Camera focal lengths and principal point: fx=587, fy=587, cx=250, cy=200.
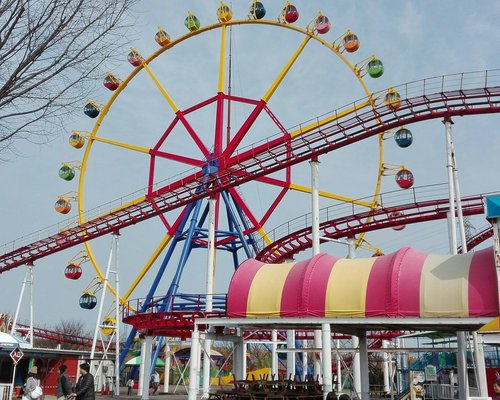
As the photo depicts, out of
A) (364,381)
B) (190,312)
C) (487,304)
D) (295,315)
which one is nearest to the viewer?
(487,304)

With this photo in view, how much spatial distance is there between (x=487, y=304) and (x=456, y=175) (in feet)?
21.3

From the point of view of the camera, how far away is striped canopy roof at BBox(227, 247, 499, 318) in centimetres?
1209

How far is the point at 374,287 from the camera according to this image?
1332 cm

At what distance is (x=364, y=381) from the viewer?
15.8m

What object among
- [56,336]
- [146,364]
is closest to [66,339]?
[56,336]

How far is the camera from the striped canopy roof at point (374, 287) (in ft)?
39.7

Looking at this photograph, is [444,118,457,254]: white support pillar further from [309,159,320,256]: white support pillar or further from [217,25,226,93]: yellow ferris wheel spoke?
[217,25,226,93]: yellow ferris wheel spoke

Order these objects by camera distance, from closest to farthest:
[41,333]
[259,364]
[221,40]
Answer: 1. [221,40]
2. [41,333]
3. [259,364]

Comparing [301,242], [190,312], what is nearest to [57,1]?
[190,312]

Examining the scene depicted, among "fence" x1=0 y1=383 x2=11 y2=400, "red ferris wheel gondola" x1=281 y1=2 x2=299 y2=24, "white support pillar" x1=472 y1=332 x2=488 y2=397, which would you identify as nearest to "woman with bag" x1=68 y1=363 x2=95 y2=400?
"white support pillar" x1=472 y1=332 x2=488 y2=397

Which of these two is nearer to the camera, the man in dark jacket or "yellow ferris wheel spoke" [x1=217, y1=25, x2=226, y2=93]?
the man in dark jacket

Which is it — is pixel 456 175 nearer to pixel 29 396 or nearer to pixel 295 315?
pixel 295 315

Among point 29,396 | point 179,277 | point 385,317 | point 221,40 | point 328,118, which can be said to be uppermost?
point 221,40

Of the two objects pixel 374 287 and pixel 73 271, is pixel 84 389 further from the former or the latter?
pixel 73 271
